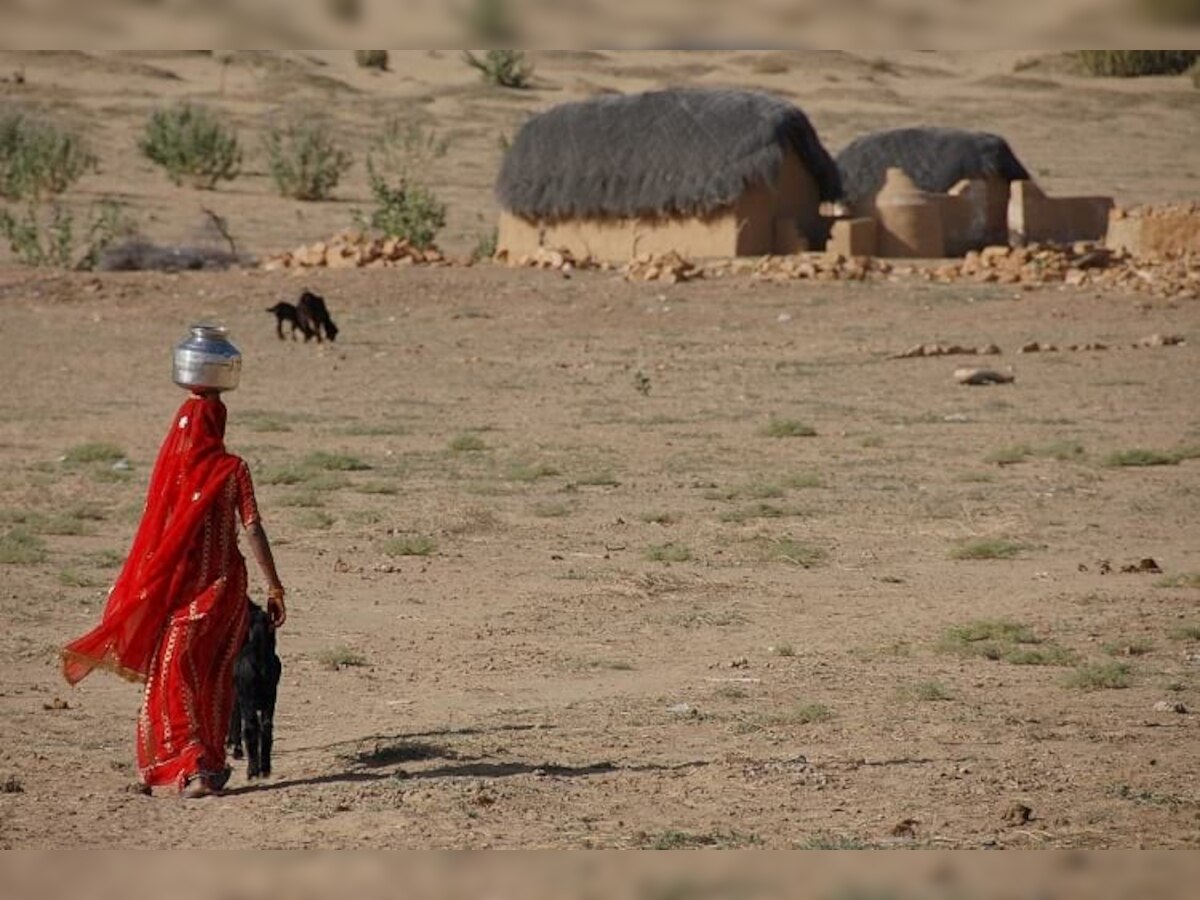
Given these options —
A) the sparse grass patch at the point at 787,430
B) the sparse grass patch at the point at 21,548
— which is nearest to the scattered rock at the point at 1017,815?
the sparse grass patch at the point at 21,548

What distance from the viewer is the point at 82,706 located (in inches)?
296

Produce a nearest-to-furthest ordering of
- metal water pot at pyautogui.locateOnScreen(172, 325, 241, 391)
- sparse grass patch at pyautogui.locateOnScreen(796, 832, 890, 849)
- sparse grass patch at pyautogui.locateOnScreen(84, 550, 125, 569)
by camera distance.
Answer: sparse grass patch at pyautogui.locateOnScreen(796, 832, 890, 849), metal water pot at pyautogui.locateOnScreen(172, 325, 241, 391), sparse grass patch at pyautogui.locateOnScreen(84, 550, 125, 569)

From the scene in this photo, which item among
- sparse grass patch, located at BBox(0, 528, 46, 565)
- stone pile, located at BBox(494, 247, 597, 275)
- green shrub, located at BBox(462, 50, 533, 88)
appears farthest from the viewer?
green shrub, located at BBox(462, 50, 533, 88)

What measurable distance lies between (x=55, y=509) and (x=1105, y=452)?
744 cm

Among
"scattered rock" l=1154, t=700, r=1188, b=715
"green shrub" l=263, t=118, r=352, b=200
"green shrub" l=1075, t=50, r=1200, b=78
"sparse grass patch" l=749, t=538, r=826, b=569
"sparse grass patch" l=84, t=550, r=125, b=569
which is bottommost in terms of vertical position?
"sparse grass patch" l=749, t=538, r=826, b=569

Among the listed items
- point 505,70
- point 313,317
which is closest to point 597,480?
point 313,317

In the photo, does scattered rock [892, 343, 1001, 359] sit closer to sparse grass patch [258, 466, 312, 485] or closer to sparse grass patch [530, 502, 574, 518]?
sparse grass patch [530, 502, 574, 518]

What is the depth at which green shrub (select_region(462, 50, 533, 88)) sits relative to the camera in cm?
4178

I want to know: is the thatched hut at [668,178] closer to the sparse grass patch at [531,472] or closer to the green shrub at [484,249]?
the green shrub at [484,249]

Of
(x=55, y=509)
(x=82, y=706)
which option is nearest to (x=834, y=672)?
(x=82, y=706)

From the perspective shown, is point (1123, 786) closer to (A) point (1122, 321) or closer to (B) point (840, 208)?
(A) point (1122, 321)

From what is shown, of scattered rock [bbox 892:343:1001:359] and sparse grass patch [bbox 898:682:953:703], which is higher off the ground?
scattered rock [bbox 892:343:1001:359]

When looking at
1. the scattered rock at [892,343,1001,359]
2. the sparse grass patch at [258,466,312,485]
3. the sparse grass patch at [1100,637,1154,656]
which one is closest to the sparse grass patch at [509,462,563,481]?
the sparse grass patch at [258,466,312,485]

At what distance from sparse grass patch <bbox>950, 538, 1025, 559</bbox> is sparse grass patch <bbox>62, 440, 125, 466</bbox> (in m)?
6.18
